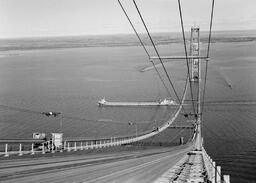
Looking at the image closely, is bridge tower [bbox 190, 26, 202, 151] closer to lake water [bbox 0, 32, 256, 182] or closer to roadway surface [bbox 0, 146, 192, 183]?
lake water [bbox 0, 32, 256, 182]

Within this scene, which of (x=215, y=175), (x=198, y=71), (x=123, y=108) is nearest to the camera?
(x=215, y=175)

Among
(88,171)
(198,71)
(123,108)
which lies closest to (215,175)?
(88,171)

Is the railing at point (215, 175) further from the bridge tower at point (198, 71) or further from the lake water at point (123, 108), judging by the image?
the lake water at point (123, 108)

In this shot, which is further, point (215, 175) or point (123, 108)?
point (123, 108)

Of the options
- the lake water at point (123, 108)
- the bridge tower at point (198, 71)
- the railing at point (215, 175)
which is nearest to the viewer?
the railing at point (215, 175)

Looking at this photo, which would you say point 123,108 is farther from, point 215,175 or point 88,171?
point 215,175

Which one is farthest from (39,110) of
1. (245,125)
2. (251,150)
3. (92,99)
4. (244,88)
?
(244,88)

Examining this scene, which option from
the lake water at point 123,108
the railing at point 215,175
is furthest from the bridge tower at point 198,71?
the railing at point 215,175

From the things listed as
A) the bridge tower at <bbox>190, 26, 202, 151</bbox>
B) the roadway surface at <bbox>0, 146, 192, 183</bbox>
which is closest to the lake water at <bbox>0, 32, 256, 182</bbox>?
the bridge tower at <bbox>190, 26, 202, 151</bbox>

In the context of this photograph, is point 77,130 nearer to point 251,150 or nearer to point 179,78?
point 251,150

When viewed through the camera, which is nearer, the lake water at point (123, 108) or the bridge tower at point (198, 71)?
the bridge tower at point (198, 71)

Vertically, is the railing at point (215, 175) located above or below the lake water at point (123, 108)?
below
